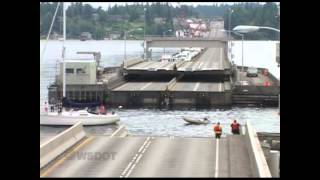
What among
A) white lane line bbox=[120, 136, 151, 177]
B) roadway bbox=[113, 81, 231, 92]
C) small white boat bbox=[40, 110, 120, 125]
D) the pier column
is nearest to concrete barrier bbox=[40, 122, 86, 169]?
white lane line bbox=[120, 136, 151, 177]

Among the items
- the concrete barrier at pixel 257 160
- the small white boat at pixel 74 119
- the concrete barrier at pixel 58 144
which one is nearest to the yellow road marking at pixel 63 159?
the concrete barrier at pixel 58 144

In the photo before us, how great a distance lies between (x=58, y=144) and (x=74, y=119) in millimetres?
25402

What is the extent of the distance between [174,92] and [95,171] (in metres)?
48.3

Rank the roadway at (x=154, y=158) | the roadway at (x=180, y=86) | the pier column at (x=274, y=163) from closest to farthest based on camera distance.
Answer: the roadway at (x=154, y=158)
the pier column at (x=274, y=163)
the roadway at (x=180, y=86)

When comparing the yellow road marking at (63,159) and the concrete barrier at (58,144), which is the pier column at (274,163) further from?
the concrete barrier at (58,144)

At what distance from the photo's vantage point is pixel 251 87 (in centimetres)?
6994

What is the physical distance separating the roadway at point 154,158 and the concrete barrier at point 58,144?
0.30m

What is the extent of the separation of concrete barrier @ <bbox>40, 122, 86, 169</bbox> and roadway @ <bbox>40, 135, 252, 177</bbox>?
0.30 meters

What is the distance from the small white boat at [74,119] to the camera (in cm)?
4784

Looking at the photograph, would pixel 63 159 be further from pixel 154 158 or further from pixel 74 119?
pixel 74 119
